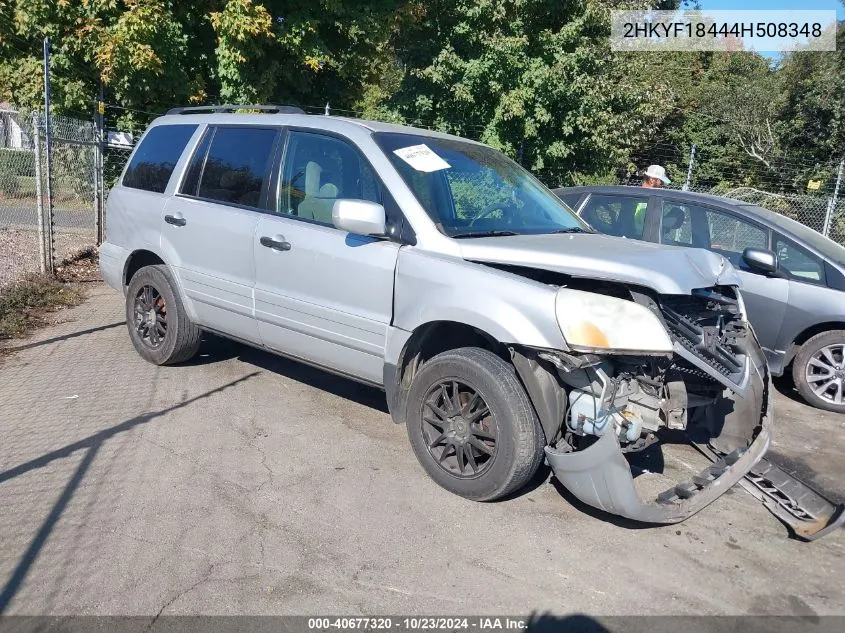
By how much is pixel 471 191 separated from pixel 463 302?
1108 millimetres

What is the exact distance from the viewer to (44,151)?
9.02 m

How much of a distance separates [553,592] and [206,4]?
1165 centimetres

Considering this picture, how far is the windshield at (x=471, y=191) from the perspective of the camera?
429cm

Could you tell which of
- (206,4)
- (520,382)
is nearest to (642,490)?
(520,382)

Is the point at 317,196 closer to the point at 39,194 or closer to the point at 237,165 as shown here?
the point at 237,165

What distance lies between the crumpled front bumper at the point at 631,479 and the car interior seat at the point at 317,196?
6.98ft

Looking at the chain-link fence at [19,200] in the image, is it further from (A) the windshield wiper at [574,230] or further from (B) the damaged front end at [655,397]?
(B) the damaged front end at [655,397]

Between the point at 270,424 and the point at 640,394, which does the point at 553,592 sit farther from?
the point at 270,424

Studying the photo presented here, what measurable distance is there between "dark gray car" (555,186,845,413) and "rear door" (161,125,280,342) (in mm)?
3646

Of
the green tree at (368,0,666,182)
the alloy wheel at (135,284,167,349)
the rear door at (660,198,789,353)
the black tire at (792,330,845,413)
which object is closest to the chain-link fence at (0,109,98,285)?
the alloy wheel at (135,284,167,349)

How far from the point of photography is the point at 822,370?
611 cm

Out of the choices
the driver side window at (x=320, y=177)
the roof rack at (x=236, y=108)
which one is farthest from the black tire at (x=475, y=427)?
the roof rack at (x=236, y=108)

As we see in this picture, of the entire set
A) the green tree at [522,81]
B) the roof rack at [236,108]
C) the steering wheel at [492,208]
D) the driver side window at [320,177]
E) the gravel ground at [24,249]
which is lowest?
the gravel ground at [24,249]

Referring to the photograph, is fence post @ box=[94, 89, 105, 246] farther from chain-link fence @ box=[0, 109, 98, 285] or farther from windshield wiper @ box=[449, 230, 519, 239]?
windshield wiper @ box=[449, 230, 519, 239]
